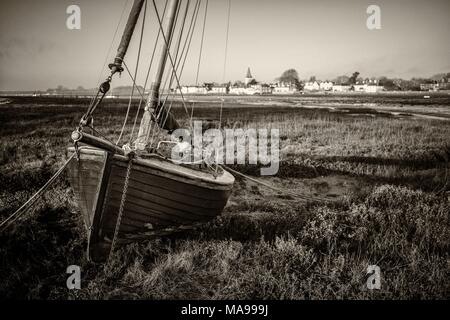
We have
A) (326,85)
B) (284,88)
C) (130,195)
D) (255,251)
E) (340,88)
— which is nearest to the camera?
(130,195)

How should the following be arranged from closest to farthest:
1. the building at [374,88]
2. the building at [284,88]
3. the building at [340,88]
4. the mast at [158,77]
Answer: the mast at [158,77]
the building at [374,88]
the building at [340,88]
the building at [284,88]

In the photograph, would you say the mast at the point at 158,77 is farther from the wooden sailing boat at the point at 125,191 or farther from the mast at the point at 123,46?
the mast at the point at 123,46

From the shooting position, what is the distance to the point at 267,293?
4.56 m

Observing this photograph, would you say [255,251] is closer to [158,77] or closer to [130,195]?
[130,195]

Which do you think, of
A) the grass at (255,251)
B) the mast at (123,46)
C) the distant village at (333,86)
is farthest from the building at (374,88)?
the mast at (123,46)

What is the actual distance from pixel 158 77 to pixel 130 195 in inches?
106

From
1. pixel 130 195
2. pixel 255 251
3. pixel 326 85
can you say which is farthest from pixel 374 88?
pixel 130 195

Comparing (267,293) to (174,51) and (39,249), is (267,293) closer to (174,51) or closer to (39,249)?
(39,249)

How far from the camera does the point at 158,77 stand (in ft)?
20.8

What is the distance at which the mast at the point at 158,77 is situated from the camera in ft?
20.2

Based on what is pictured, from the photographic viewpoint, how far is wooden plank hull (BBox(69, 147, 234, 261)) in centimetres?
457

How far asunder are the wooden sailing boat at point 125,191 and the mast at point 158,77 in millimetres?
883
